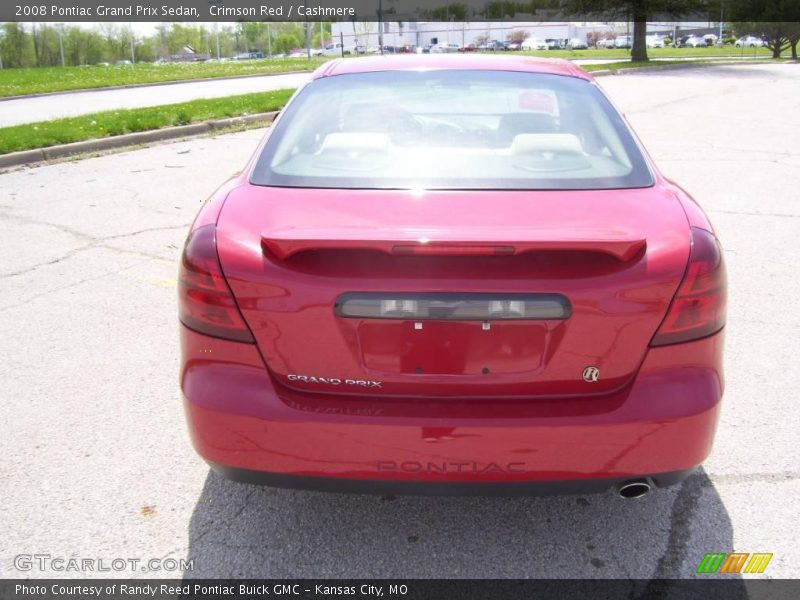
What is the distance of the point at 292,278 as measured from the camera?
2146mm

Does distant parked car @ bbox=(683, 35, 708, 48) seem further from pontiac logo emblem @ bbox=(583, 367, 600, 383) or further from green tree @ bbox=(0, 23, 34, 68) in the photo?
pontiac logo emblem @ bbox=(583, 367, 600, 383)

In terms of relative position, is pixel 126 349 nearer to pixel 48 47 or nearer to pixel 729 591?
pixel 729 591

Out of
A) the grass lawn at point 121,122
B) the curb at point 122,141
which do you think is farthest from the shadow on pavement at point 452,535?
the grass lawn at point 121,122

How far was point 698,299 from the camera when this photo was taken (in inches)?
87.0

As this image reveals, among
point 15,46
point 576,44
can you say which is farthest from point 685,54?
point 15,46

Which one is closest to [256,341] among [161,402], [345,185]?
[345,185]

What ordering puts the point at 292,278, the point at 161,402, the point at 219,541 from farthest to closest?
1. the point at 161,402
2. the point at 219,541
3. the point at 292,278

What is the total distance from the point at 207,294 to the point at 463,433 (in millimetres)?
876

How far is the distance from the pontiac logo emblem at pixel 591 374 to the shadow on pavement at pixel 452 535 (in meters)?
0.73

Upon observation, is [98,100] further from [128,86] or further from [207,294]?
[207,294]

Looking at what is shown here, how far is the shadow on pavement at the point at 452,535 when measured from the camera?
2496 mm

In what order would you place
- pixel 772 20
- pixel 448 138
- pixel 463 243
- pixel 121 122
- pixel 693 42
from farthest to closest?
pixel 693 42
pixel 772 20
pixel 121 122
pixel 448 138
pixel 463 243

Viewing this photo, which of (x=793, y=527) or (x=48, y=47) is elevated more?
(x=48, y=47)

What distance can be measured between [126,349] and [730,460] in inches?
125
